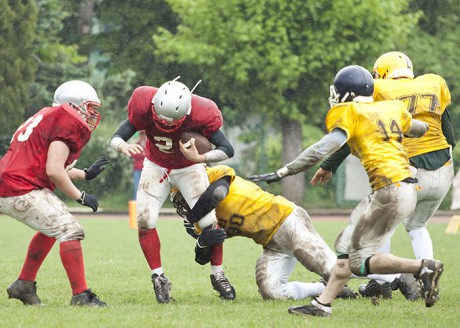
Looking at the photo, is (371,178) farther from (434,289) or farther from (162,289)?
(162,289)

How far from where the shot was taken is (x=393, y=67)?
8.38 metres

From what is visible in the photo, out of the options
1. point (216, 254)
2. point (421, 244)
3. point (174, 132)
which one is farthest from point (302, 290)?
point (174, 132)

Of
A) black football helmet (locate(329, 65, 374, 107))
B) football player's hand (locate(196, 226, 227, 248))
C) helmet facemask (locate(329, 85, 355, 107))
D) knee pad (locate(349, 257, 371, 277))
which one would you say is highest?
black football helmet (locate(329, 65, 374, 107))

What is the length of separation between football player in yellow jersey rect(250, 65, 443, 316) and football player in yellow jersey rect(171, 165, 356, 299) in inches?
43.1

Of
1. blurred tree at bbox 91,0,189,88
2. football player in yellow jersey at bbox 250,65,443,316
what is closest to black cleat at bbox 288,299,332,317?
football player in yellow jersey at bbox 250,65,443,316

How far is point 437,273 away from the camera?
6.65 metres

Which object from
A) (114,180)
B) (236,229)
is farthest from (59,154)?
(114,180)

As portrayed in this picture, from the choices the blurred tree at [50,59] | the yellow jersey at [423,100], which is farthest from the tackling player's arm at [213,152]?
the blurred tree at [50,59]

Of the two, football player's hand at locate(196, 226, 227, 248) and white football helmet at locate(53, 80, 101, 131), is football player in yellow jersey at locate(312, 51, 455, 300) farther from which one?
white football helmet at locate(53, 80, 101, 131)

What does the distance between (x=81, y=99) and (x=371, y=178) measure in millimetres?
2150

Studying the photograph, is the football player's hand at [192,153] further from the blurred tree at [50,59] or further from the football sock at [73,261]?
the blurred tree at [50,59]

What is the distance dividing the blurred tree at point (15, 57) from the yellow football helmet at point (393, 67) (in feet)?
59.1

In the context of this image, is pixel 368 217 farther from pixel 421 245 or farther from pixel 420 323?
pixel 421 245

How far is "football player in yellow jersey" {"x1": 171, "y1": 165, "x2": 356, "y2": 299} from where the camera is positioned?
8031 mm
